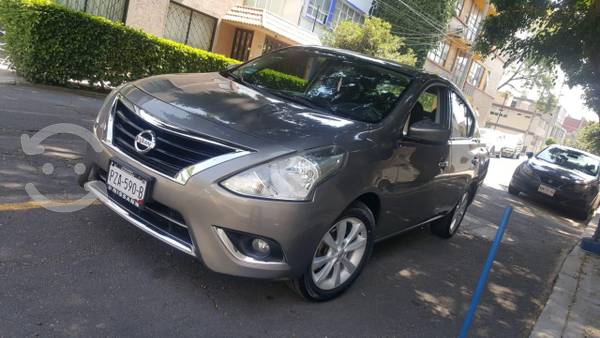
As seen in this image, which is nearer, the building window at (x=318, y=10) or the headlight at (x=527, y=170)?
the headlight at (x=527, y=170)

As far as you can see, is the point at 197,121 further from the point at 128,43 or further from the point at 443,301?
the point at 128,43

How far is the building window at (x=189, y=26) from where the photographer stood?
1722cm

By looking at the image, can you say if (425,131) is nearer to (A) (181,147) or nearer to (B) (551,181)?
(A) (181,147)

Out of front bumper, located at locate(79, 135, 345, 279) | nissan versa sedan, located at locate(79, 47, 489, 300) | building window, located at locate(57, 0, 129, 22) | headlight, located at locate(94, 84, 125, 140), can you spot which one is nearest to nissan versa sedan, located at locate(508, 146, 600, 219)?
nissan versa sedan, located at locate(79, 47, 489, 300)

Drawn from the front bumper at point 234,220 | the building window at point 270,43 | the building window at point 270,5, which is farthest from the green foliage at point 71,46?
the building window at point 270,43

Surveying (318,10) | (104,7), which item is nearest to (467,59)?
(318,10)

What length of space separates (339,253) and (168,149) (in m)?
1.36

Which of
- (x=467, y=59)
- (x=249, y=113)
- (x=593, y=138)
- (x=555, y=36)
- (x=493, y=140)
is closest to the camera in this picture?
(x=249, y=113)

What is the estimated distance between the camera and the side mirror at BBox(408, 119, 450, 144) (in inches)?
150

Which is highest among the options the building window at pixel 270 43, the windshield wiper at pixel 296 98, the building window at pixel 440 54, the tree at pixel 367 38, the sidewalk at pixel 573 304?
the building window at pixel 440 54

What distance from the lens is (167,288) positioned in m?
3.12

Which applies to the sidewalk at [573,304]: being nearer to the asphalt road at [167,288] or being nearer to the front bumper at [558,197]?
the asphalt road at [167,288]

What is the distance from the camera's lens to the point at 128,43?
997 centimetres

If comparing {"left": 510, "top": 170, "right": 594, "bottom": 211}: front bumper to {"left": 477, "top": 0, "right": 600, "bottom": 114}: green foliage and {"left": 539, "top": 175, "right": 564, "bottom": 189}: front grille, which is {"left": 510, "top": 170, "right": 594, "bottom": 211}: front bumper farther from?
{"left": 477, "top": 0, "right": 600, "bottom": 114}: green foliage
